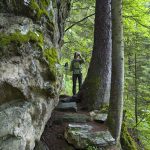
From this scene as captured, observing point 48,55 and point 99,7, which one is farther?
point 99,7

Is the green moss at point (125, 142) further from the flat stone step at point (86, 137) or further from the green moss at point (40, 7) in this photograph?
the green moss at point (40, 7)

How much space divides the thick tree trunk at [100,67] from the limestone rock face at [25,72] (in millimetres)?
2461

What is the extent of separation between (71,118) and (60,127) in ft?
1.76

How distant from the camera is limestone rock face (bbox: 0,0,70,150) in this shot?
5.14 meters

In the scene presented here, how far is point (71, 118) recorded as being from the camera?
8227 mm

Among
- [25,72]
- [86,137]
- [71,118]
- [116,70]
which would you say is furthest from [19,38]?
[71,118]

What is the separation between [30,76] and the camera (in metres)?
5.77

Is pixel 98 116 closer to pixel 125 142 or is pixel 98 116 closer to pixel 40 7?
pixel 125 142

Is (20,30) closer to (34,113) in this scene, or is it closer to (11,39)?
(11,39)

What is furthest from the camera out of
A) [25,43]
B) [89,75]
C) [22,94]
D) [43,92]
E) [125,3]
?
[125,3]

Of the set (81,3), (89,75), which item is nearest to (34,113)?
(89,75)

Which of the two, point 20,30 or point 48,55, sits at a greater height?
point 20,30

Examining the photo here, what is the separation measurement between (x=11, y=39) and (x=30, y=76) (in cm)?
86

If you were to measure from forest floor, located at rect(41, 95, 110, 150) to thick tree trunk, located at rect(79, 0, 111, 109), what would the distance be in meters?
0.66
